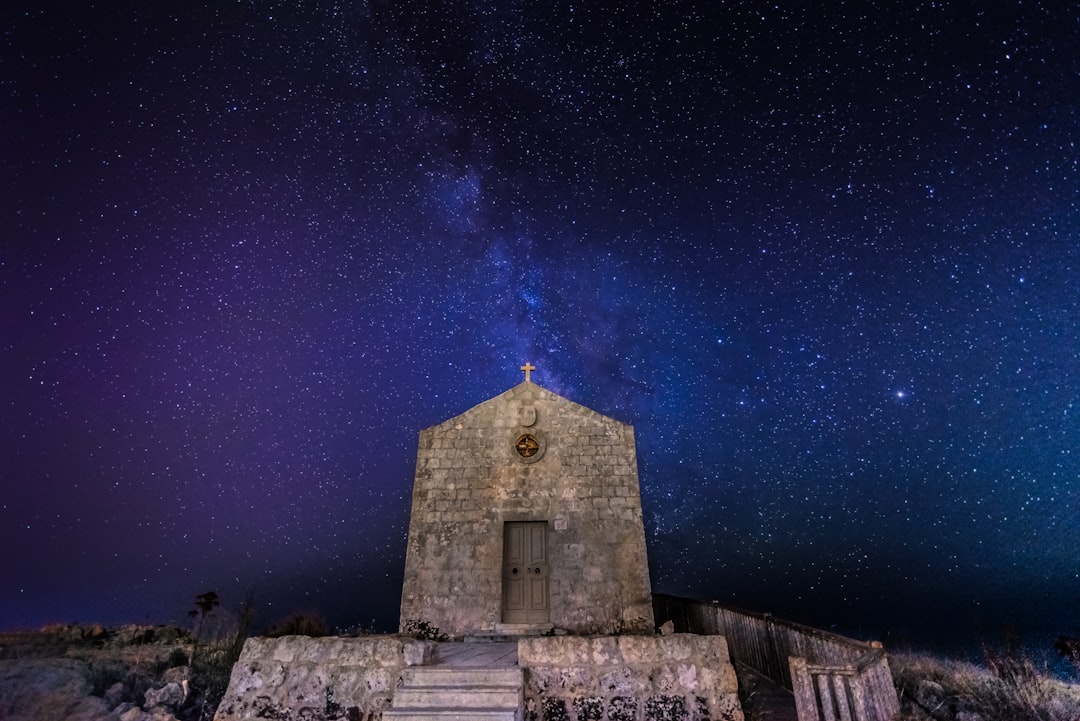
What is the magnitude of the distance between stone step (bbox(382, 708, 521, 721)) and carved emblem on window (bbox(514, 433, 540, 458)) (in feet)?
24.9

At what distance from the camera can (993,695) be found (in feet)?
23.3

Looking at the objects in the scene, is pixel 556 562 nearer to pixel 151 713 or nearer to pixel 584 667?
pixel 584 667

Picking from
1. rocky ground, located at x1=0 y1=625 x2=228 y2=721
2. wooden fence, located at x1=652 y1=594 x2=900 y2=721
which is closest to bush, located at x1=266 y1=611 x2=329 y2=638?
rocky ground, located at x1=0 y1=625 x2=228 y2=721

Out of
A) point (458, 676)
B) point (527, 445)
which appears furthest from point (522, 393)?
point (458, 676)

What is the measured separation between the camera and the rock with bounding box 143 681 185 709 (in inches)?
314

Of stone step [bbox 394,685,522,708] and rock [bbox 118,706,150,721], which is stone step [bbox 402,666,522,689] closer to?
stone step [bbox 394,685,522,708]

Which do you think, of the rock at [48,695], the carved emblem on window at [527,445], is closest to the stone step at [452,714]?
the rock at [48,695]

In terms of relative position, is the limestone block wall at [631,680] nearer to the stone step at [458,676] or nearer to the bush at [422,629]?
the stone step at [458,676]

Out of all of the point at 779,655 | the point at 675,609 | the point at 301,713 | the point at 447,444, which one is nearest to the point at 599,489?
the point at 447,444

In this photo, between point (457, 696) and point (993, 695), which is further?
point (993, 695)

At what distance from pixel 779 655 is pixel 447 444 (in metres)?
8.16

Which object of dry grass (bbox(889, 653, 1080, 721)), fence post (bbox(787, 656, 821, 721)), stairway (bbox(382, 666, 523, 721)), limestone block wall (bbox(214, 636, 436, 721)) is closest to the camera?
fence post (bbox(787, 656, 821, 721))

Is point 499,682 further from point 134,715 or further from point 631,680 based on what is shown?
point 134,715

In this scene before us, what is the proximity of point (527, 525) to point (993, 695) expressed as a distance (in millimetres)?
8327
